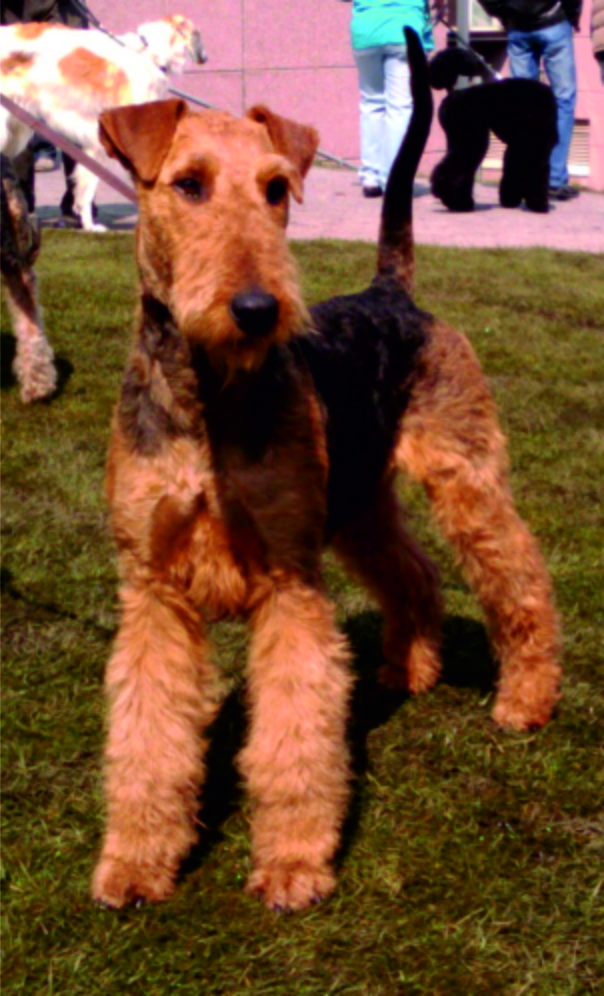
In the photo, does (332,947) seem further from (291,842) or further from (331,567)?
(331,567)

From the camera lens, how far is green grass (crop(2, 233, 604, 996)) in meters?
2.89

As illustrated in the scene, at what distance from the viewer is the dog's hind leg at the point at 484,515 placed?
388cm

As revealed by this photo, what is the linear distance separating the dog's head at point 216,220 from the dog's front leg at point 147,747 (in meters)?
0.73

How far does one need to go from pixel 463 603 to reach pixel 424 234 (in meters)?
7.40

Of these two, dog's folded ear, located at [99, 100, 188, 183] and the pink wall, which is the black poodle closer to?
the pink wall

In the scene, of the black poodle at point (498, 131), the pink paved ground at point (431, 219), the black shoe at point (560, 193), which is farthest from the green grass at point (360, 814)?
the black shoe at point (560, 193)

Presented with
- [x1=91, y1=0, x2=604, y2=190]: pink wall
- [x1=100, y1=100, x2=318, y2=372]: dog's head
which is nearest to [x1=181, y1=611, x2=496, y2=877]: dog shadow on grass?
[x1=100, y1=100, x2=318, y2=372]: dog's head

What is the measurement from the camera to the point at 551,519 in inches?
225

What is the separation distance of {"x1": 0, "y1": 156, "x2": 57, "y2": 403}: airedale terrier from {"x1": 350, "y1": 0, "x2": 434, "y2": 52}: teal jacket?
572cm

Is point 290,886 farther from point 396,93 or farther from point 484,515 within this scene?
point 396,93

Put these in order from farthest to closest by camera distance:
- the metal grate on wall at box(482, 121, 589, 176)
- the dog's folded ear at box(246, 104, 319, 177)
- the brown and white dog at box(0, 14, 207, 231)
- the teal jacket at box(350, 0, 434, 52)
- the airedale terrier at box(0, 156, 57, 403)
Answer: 1. the metal grate on wall at box(482, 121, 589, 176)
2. the teal jacket at box(350, 0, 434, 52)
3. the brown and white dog at box(0, 14, 207, 231)
4. the airedale terrier at box(0, 156, 57, 403)
5. the dog's folded ear at box(246, 104, 319, 177)

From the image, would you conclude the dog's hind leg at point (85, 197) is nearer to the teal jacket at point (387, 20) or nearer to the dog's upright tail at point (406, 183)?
the teal jacket at point (387, 20)

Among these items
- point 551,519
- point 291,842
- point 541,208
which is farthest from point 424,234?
point 291,842

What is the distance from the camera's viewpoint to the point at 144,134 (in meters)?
2.98
